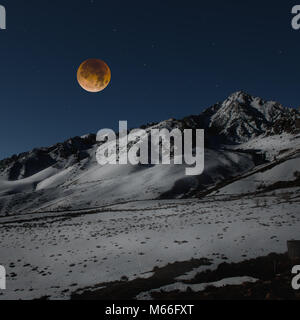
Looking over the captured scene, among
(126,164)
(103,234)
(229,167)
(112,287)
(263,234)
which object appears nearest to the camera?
(112,287)

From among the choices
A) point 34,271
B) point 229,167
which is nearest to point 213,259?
point 34,271

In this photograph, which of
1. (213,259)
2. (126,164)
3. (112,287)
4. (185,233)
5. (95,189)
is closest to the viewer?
(112,287)

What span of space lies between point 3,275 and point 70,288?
5.81 meters

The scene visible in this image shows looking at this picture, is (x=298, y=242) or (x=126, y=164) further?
(x=126, y=164)

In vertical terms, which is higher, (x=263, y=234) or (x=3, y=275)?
(x=263, y=234)

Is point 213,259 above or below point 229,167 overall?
below

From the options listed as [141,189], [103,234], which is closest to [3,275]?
[103,234]

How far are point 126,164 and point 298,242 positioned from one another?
386 ft

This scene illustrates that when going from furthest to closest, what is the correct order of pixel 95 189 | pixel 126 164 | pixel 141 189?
1. pixel 126 164
2. pixel 95 189
3. pixel 141 189

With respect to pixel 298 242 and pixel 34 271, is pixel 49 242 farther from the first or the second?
pixel 298 242

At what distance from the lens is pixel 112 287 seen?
41.2 feet

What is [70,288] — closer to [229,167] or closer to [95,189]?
[95,189]
